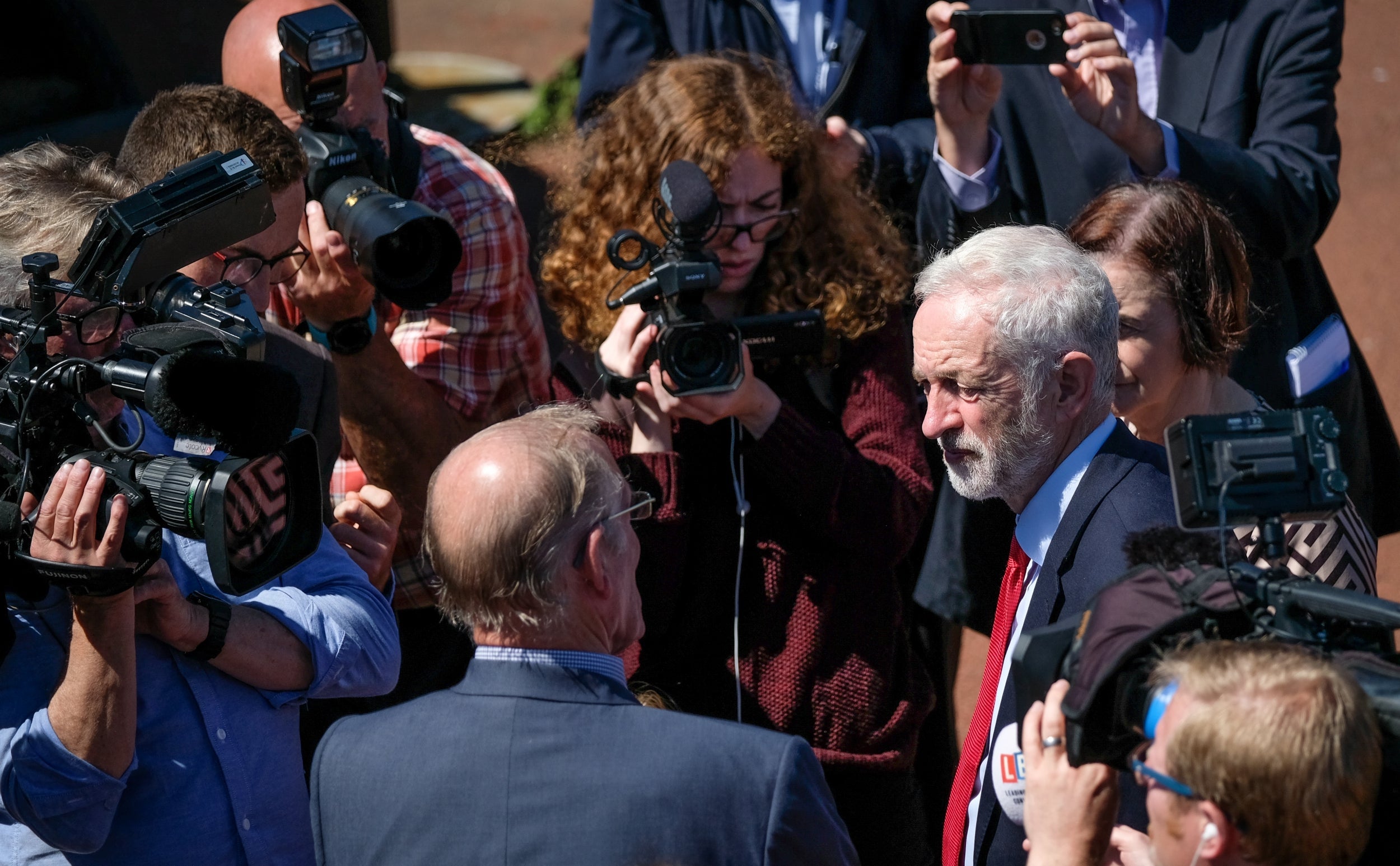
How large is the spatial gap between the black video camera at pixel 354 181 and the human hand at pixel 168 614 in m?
0.76

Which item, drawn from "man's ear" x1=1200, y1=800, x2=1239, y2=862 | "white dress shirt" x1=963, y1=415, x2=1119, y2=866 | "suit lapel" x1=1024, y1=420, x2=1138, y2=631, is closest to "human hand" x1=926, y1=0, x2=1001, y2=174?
"white dress shirt" x1=963, y1=415, x2=1119, y2=866

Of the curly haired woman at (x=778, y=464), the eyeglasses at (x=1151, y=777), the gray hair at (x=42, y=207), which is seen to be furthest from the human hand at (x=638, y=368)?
the eyeglasses at (x=1151, y=777)

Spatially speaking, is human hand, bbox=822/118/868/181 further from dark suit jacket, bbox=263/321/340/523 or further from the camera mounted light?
dark suit jacket, bbox=263/321/340/523

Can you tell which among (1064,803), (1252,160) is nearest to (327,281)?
(1064,803)

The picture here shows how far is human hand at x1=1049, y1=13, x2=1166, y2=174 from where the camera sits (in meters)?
2.99

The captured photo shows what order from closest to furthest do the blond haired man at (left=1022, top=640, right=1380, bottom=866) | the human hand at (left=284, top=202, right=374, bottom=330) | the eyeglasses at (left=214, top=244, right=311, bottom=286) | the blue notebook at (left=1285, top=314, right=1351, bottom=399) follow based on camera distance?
the blond haired man at (left=1022, top=640, right=1380, bottom=866), the eyeglasses at (left=214, top=244, right=311, bottom=286), the human hand at (left=284, top=202, right=374, bottom=330), the blue notebook at (left=1285, top=314, right=1351, bottom=399)

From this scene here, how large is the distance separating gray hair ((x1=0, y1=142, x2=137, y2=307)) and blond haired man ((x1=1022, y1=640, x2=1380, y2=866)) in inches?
62.0

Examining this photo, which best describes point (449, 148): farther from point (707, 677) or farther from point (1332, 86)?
point (1332, 86)

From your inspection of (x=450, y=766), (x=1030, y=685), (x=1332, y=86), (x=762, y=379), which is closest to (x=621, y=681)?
(x=450, y=766)

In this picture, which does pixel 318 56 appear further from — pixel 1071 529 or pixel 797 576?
pixel 1071 529

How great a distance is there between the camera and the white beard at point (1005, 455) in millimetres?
2191

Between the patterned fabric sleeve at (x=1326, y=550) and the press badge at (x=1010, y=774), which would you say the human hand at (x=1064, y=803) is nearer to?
the press badge at (x=1010, y=774)

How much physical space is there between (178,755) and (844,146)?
1.95 m

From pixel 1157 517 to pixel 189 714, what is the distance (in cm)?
145
